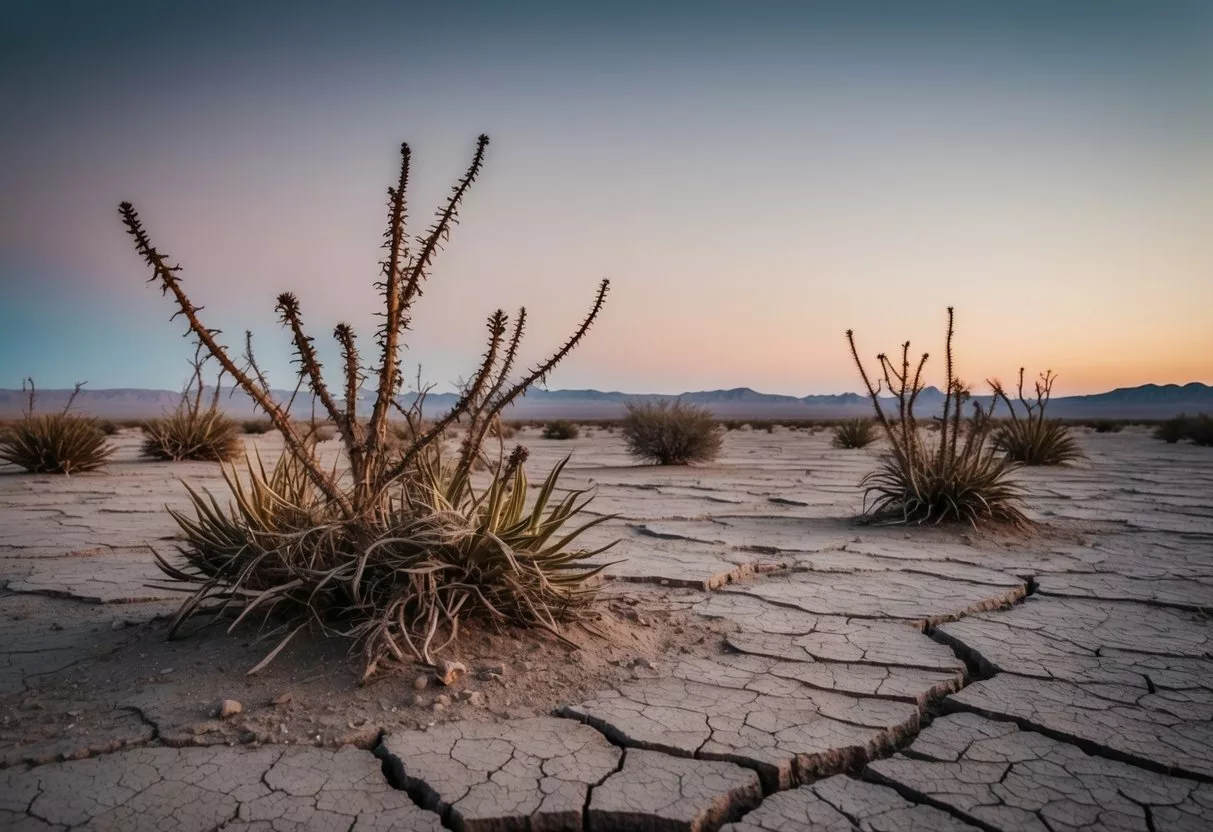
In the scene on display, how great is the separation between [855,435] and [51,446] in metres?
14.3

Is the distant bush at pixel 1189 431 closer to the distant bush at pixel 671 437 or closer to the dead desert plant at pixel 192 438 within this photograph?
the distant bush at pixel 671 437

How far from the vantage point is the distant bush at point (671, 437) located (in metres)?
11.5

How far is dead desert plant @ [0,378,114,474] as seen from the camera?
914cm

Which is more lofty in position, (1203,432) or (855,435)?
(1203,432)

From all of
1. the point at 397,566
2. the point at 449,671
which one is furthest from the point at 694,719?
the point at 397,566

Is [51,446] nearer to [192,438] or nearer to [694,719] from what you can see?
[192,438]

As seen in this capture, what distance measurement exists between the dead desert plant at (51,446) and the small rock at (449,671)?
29.1 feet

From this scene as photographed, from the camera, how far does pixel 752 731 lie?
2230mm

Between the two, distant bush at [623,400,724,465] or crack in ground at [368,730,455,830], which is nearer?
crack in ground at [368,730,455,830]

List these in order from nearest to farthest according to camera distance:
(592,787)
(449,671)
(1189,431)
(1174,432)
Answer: (592,787) → (449,671) → (1189,431) → (1174,432)

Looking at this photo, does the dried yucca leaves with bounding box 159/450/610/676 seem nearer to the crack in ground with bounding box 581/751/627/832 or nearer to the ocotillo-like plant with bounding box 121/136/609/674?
the ocotillo-like plant with bounding box 121/136/609/674

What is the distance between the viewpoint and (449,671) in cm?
241

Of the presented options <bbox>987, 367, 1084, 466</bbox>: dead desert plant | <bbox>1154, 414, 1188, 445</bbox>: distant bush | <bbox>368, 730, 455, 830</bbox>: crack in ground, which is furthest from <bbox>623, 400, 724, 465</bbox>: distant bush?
<bbox>1154, 414, 1188, 445</bbox>: distant bush

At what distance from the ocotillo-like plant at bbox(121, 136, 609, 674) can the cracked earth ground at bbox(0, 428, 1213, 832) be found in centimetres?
18
